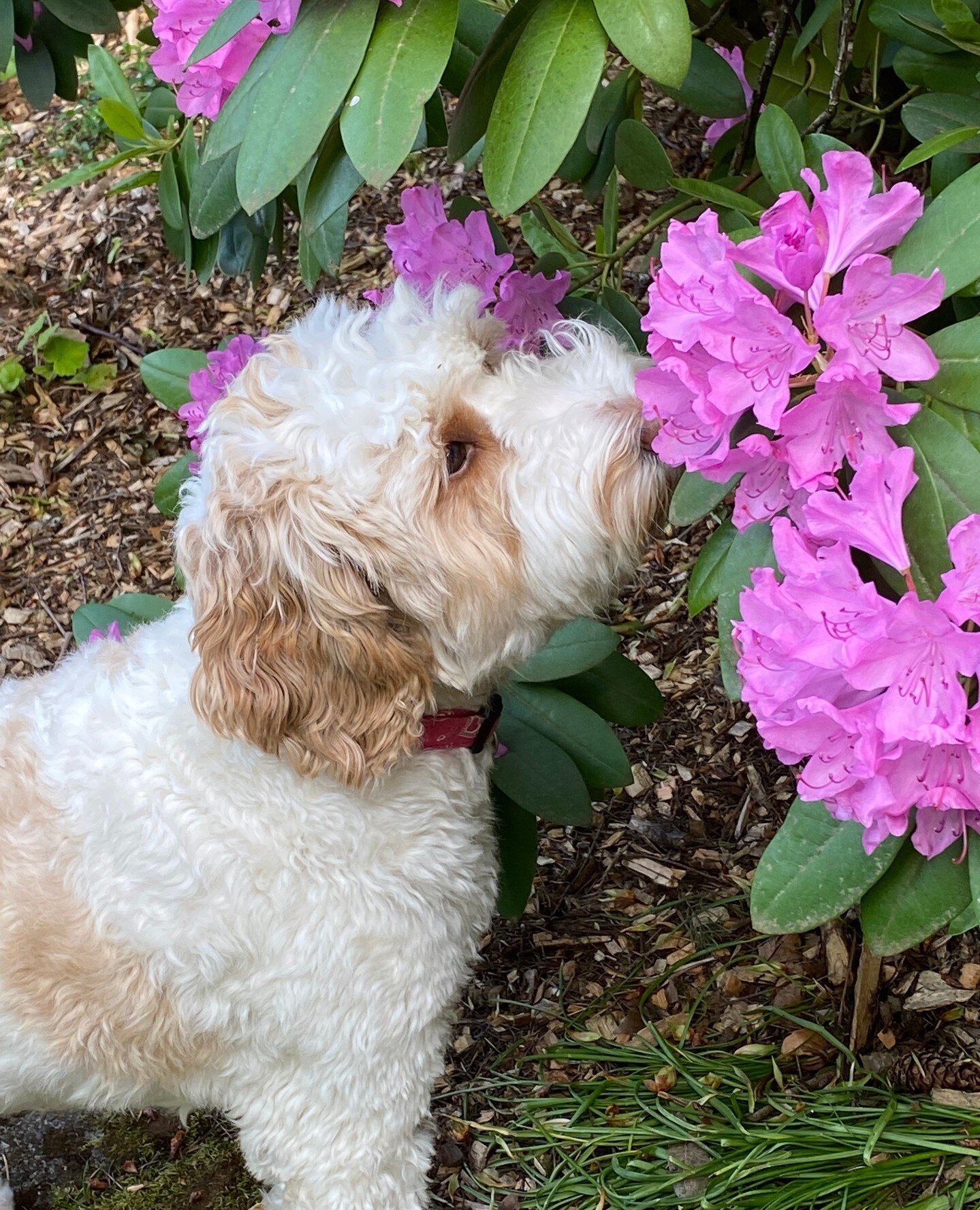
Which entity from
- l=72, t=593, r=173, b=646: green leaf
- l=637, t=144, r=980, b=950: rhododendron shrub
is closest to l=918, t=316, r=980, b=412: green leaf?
l=637, t=144, r=980, b=950: rhododendron shrub

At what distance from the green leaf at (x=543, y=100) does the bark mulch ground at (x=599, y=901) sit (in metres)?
0.79

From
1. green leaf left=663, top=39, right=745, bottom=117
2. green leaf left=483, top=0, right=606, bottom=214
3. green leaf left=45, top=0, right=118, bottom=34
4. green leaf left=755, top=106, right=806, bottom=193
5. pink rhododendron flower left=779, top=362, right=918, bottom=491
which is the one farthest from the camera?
green leaf left=45, top=0, right=118, bottom=34

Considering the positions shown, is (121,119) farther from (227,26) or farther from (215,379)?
(227,26)

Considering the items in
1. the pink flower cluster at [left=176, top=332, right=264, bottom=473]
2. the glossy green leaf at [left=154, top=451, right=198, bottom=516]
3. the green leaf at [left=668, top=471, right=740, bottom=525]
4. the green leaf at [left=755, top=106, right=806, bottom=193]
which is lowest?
the glossy green leaf at [left=154, top=451, right=198, bottom=516]

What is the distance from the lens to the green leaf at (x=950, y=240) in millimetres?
1143

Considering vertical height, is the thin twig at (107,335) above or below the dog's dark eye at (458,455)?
below

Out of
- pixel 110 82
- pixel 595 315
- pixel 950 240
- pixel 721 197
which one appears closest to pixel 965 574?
pixel 950 240

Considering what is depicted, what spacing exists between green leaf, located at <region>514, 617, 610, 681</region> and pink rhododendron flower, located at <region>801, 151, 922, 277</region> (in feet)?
3.84

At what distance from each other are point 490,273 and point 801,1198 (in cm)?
176

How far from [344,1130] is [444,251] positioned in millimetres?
1546

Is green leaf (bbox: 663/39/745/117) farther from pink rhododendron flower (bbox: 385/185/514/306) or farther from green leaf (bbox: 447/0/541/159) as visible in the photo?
green leaf (bbox: 447/0/541/159)

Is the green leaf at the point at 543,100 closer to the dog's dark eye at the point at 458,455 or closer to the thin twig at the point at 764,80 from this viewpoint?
the dog's dark eye at the point at 458,455

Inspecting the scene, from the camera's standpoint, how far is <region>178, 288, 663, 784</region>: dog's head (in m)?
1.76

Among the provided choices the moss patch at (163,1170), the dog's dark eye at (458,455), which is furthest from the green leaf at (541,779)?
the moss patch at (163,1170)
